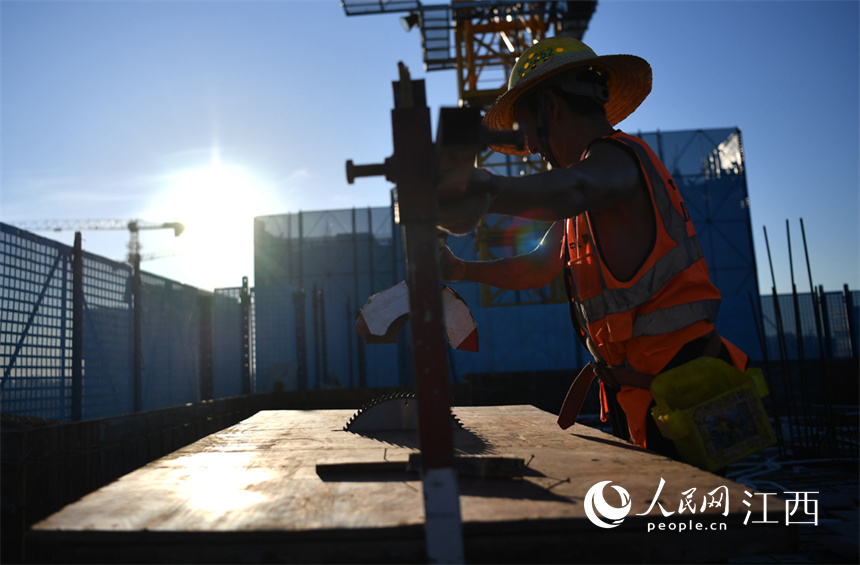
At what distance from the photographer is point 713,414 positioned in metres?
1.59

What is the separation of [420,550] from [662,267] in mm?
1178

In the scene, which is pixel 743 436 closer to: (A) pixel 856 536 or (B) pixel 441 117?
(B) pixel 441 117

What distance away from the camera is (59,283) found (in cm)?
643

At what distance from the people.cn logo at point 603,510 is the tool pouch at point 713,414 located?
0.46m

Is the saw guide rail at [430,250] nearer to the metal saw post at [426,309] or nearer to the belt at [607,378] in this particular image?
the metal saw post at [426,309]

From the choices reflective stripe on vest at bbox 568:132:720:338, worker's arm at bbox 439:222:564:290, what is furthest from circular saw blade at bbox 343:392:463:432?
reflective stripe on vest at bbox 568:132:720:338

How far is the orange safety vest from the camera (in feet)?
5.89

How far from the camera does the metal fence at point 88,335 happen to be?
577 centimetres

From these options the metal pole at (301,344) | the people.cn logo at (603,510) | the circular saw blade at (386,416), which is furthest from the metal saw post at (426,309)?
the metal pole at (301,344)

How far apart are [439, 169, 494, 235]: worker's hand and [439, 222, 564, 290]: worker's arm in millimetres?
918

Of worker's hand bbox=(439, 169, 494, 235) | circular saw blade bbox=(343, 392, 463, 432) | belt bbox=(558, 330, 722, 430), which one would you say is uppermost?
worker's hand bbox=(439, 169, 494, 235)

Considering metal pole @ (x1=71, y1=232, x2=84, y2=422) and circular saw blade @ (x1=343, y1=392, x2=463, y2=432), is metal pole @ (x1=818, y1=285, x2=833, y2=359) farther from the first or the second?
metal pole @ (x1=71, y1=232, x2=84, y2=422)

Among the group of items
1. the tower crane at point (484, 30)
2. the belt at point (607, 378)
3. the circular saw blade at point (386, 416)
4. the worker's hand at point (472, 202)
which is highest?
the tower crane at point (484, 30)

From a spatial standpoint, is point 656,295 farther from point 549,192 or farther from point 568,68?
point 568,68
